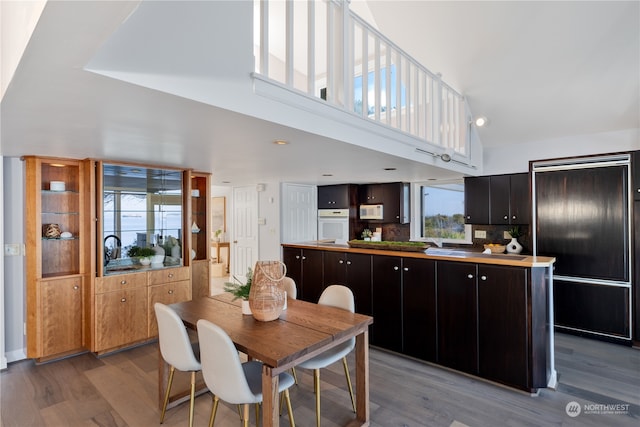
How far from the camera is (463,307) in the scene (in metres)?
3.04

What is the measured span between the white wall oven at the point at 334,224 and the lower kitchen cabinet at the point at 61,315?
3.89 meters

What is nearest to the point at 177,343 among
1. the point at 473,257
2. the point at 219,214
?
the point at 473,257

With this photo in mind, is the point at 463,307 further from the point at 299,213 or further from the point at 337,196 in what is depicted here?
the point at 299,213

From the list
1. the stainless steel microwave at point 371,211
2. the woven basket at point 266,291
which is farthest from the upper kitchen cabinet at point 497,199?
the woven basket at point 266,291

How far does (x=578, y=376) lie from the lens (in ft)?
10.1

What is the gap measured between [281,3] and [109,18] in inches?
170

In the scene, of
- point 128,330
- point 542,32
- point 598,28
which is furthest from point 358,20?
point 128,330

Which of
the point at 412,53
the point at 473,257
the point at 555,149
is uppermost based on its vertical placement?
the point at 412,53

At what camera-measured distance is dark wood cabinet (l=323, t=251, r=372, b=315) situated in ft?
12.1

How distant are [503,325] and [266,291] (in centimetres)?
199

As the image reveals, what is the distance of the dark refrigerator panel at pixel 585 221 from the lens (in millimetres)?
3791

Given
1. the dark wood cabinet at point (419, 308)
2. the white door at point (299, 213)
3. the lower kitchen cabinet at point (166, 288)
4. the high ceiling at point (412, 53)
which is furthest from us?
the white door at point (299, 213)

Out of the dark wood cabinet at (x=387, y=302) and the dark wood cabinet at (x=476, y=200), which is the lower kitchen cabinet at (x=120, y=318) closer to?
the dark wood cabinet at (x=387, y=302)

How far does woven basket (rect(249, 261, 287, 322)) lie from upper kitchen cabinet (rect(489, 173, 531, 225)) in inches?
142
